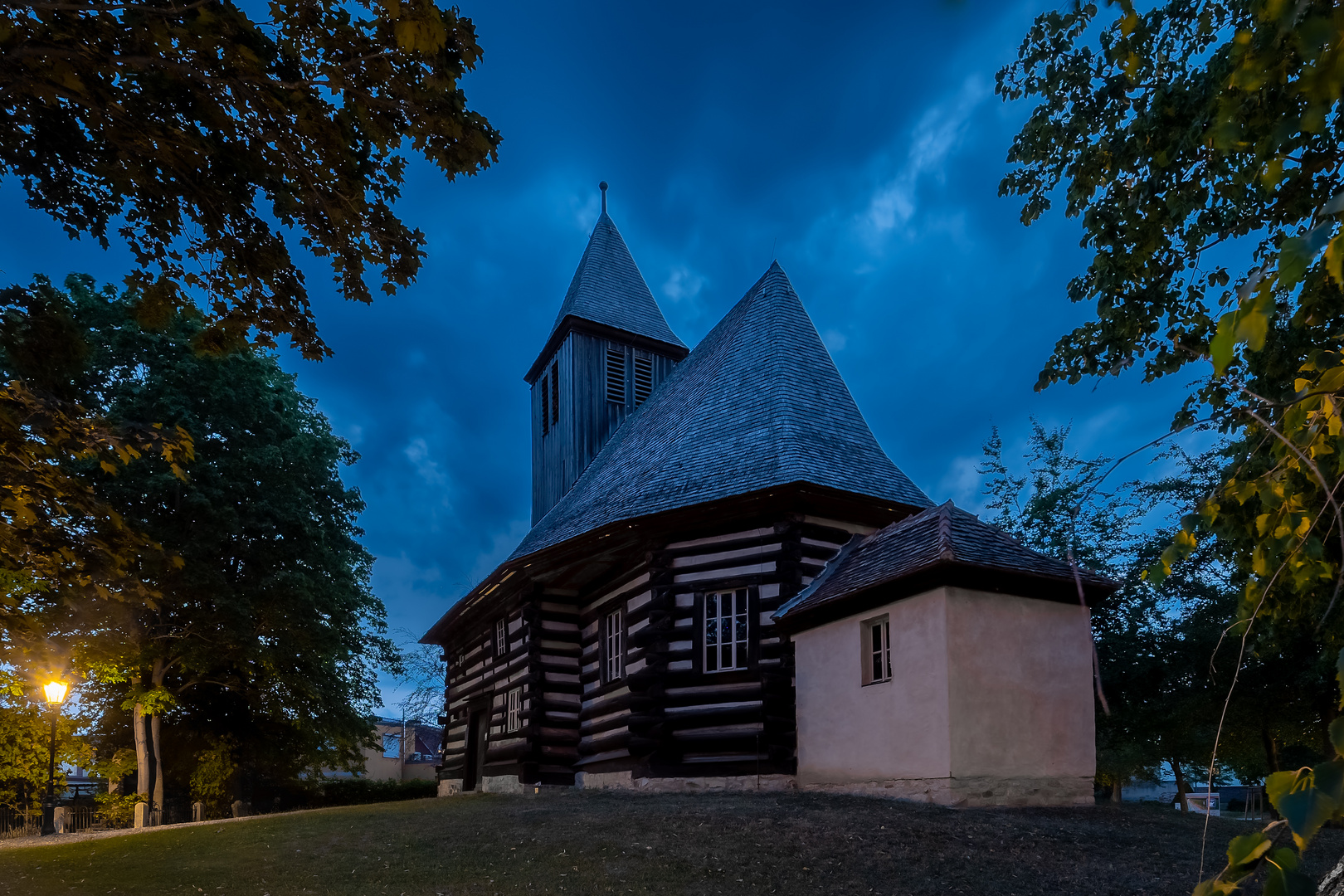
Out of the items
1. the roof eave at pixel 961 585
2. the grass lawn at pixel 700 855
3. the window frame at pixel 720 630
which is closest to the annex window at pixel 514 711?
the window frame at pixel 720 630

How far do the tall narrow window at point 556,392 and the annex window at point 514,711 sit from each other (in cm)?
1099

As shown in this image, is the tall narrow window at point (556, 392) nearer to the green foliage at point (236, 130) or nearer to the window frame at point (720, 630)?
the window frame at point (720, 630)

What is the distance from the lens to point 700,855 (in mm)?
8312

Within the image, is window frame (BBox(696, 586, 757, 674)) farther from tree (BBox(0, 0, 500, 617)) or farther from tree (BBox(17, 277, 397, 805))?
tree (BBox(17, 277, 397, 805))

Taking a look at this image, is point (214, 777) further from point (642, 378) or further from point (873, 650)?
point (873, 650)

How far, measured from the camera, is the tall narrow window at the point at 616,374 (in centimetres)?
2800

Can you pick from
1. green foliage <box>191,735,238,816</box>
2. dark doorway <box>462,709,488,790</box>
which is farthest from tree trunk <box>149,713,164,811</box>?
dark doorway <box>462,709,488,790</box>

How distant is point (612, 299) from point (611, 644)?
15.1m

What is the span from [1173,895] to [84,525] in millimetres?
10864

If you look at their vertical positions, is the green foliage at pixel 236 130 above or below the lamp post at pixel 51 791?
above

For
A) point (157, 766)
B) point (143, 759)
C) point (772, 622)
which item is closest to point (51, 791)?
point (157, 766)

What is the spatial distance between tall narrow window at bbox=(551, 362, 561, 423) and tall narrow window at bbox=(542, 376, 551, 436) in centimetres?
33

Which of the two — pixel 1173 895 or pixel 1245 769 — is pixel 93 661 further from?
pixel 1245 769

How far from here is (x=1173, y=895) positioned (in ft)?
23.1
